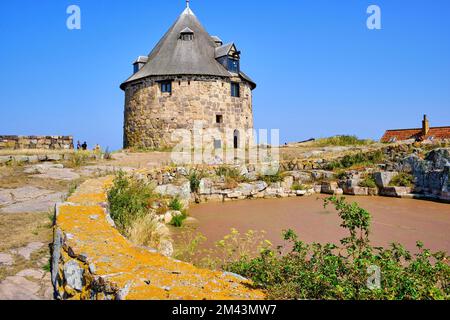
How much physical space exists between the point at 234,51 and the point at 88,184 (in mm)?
21914

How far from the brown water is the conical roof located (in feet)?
48.9

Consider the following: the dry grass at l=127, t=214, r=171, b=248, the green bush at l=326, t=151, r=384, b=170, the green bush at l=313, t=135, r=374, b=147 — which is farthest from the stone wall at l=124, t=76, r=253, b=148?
the dry grass at l=127, t=214, r=171, b=248

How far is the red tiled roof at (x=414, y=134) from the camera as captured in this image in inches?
1039

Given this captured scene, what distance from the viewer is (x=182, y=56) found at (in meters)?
26.4

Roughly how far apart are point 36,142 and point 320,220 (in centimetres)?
1698

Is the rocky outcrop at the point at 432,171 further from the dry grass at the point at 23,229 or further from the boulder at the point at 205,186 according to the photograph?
the dry grass at the point at 23,229

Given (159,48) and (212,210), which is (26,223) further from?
(159,48)

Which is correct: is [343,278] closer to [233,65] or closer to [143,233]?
[143,233]

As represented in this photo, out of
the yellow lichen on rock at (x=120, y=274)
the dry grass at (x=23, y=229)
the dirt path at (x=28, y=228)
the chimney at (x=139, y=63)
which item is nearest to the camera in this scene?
the yellow lichen on rock at (x=120, y=274)

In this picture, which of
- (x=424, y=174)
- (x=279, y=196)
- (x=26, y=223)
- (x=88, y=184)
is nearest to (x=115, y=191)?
(x=88, y=184)

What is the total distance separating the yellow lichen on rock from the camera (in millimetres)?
2758

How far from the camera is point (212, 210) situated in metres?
11.8

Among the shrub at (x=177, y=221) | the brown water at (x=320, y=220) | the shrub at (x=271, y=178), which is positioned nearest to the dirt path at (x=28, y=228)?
the shrub at (x=177, y=221)

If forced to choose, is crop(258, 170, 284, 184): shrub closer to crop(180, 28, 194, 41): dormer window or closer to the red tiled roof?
the red tiled roof
